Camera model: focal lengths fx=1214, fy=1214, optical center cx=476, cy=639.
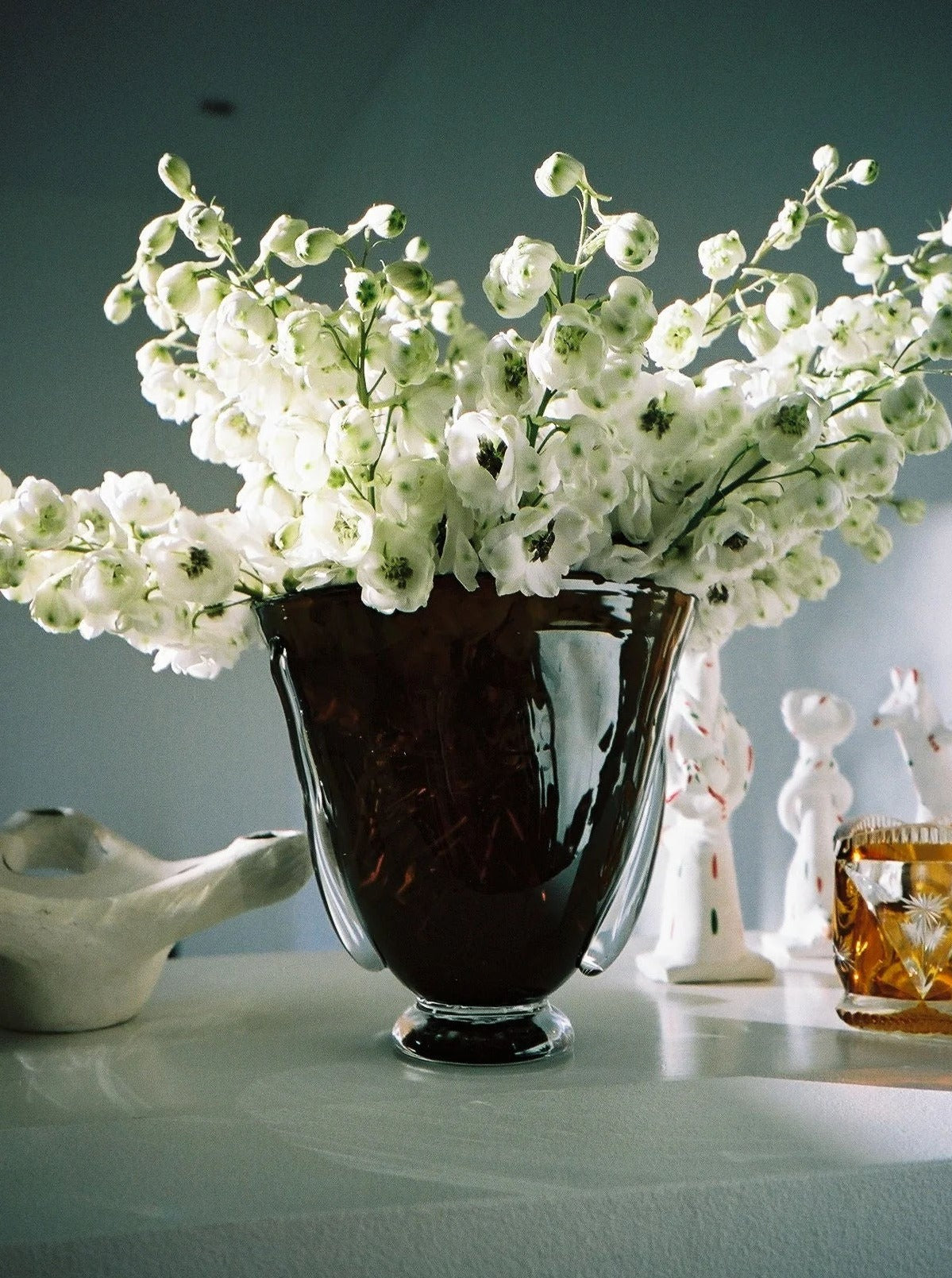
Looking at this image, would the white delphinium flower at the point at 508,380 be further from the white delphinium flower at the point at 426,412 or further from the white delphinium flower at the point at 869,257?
the white delphinium flower at the point at 869,257

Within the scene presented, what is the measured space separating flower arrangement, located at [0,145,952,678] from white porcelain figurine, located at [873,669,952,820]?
0.31 m

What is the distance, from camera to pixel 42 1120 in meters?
0.52

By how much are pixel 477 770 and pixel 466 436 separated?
0.54 feet

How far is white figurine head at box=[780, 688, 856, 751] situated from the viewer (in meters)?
0.92

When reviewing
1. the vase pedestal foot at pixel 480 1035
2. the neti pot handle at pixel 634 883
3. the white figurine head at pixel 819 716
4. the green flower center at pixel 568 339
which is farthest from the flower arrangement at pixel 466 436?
the white figurine head at pixel 819 716

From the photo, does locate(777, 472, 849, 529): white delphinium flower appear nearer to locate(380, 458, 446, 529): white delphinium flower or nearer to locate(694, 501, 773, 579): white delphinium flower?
locate(694, 501, 773, 579): white delphinium flower

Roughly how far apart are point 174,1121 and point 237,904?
0.64 feet

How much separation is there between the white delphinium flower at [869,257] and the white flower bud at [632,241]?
20cm

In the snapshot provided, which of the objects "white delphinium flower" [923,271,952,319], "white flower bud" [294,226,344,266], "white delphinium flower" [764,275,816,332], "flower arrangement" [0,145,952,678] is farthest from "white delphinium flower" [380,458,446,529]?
"white delphinium flower" [923,271,952,319]

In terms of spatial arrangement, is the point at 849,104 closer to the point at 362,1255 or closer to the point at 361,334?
the point at 361,334

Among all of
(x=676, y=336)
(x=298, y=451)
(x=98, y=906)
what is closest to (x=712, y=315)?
(x=676, y=336)

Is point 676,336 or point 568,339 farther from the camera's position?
point 676,336

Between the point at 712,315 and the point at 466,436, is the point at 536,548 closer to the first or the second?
the point at 466,436

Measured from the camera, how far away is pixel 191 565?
1.85 ft
